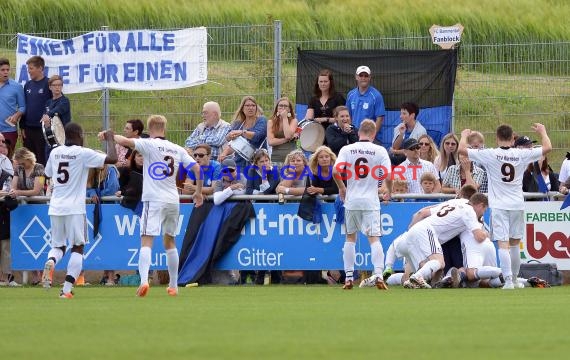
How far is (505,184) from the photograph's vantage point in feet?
63.3

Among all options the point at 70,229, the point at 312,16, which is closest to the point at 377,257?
the point at 70,229

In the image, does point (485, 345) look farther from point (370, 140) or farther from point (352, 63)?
point (352, 63)

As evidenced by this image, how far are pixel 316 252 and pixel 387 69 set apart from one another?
355cm

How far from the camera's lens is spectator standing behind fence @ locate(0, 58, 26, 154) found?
24094mm

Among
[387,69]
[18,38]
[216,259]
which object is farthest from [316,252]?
[18,38]

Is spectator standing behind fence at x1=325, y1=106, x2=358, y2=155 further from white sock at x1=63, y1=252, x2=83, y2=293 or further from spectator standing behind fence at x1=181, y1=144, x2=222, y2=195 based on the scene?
white sock at x1=63, y1=252, x2=83, y2=293

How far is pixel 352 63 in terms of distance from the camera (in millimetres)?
23422

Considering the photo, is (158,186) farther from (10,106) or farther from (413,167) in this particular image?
(10,106)

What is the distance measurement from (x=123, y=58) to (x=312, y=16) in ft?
35.4

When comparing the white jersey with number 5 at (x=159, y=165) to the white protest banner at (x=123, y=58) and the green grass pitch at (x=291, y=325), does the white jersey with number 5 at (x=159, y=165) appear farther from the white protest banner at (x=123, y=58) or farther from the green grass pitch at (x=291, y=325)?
the white protest banner at (x=123, y=58)

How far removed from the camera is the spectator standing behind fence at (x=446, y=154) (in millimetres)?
21602

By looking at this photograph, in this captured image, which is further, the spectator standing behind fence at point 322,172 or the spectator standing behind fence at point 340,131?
the spectator standing behind fence at point 340,131

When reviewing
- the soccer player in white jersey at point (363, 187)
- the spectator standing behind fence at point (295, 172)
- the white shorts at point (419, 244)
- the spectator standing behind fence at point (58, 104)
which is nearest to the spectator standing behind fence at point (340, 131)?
the spectator standing behind fence at point (295, 172)

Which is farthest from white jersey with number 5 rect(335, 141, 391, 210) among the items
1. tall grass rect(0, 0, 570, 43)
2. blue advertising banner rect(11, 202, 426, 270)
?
tall grass rect(0, 0, 570, 43)
